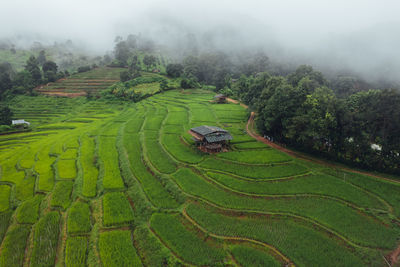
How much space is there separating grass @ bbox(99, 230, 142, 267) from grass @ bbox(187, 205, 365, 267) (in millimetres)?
5362

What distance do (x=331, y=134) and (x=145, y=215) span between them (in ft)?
76.9

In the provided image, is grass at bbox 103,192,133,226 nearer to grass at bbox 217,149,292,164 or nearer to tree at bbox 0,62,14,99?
grass at bbox 217,149,292,164

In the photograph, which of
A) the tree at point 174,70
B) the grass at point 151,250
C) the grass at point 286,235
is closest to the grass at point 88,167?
the grass at point 151,250

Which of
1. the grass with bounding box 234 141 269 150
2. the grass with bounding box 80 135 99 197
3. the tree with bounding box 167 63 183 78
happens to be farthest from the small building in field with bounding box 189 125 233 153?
the tree with bounding box 167 63 183 78

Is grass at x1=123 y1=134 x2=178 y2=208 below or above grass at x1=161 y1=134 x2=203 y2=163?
below

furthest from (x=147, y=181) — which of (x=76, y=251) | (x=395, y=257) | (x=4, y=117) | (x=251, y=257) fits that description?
(x=4, y=117)

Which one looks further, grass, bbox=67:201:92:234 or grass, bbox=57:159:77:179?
grass, bbox=57:159:77:179

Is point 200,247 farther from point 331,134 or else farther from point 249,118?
point 249,118

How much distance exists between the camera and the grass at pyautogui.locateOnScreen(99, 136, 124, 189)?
23277 mm

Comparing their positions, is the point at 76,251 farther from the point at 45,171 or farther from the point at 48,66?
the point at 48,66

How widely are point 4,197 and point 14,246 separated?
8.42 metres

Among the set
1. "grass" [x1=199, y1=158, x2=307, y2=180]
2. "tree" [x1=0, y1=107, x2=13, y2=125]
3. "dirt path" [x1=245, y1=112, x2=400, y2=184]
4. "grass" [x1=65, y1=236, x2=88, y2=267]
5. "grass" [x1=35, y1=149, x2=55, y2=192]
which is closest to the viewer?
"grass" [x1=65, y1=236, x2=88, y2=267]

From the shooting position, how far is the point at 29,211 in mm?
19625

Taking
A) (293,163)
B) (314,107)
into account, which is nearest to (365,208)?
(293,163)
